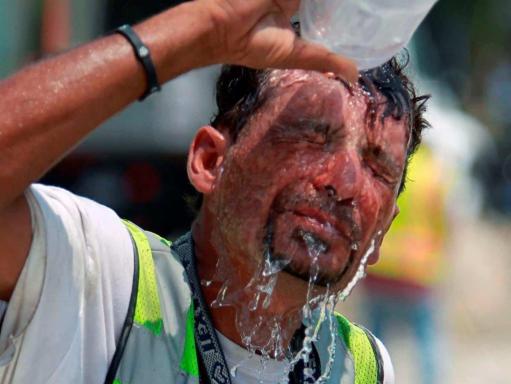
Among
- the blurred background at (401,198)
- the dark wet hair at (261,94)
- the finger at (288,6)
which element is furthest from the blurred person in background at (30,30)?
the finger at (288,6)

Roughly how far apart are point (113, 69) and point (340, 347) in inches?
36.8

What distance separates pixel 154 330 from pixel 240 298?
0.25 metres

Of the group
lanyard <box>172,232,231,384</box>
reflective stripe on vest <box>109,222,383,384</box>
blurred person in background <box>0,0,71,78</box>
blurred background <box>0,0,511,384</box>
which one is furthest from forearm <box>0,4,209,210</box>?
blurred person in background <box>0,0,71,78</box>

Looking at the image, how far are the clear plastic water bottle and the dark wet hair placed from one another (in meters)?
0.34

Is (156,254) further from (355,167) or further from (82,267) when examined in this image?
(355,167)

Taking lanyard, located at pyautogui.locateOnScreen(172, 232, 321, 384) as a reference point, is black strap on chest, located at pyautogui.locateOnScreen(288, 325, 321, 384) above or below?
below

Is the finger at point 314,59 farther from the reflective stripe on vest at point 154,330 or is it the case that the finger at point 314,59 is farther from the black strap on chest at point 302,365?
the black strap on chest at point 302,365

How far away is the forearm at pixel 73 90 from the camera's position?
1.98 metres

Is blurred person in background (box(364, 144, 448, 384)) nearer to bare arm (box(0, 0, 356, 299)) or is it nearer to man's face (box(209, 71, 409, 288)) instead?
man's face (box(209, 71, 409, 288))

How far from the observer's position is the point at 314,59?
213 centimetres

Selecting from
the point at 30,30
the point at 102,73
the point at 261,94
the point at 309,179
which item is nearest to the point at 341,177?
the point at 309,179

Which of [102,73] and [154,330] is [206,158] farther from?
[102,73]

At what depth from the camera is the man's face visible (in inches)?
93.1

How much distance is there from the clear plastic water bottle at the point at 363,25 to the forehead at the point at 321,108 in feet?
0.84
